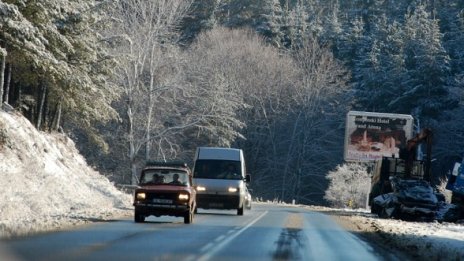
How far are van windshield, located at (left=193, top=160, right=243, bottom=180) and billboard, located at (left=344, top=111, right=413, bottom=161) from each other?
30.1m

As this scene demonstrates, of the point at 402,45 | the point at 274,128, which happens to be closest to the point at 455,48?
the point at 402,45

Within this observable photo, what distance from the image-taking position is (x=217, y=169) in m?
34.6

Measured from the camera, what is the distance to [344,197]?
7538 centimetres

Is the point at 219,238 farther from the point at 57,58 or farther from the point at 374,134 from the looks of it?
the point at 374,134

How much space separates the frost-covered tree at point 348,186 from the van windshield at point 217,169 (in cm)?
4021

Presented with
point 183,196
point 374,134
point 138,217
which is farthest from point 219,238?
point 374,134

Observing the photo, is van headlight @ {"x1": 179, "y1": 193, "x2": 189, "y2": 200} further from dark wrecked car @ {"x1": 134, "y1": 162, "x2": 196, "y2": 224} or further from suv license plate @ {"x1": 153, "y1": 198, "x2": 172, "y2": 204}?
suv license plate @ {"x1": 153, "y1": 198, "x2": 172, "y2": 204}

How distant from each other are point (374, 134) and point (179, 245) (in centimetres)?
4864

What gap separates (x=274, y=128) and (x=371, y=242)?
6289 cm

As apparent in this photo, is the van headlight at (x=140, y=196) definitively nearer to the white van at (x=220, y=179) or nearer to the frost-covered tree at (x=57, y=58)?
the frost-covered tree at (x=57, y=58)

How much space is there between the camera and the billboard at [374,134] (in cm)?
6319

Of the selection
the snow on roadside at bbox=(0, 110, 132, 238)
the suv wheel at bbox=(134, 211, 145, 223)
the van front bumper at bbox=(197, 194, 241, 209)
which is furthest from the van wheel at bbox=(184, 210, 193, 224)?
the van front bumper at bbox=(197, 194, 241, 209)

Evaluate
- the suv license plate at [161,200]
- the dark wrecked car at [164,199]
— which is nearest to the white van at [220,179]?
the dark wrecked car at [164,199]

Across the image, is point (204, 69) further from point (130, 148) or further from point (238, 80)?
point (238, 80)
